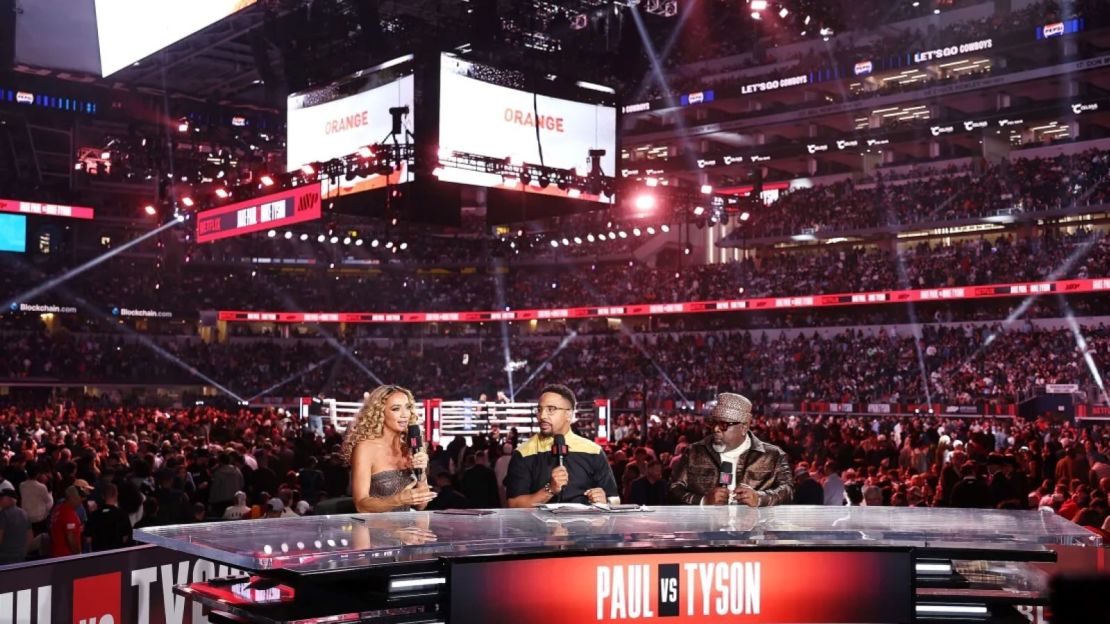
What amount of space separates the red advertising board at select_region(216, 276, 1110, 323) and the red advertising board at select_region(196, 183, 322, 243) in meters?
21.8

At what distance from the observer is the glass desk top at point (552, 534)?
3551 millimetres

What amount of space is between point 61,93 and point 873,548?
32940 mm

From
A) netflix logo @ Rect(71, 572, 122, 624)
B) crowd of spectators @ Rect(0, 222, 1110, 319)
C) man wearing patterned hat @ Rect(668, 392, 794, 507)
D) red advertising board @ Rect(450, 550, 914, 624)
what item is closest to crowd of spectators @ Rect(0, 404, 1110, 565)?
netflix logo @ Rect(71, 572, 122, 624)

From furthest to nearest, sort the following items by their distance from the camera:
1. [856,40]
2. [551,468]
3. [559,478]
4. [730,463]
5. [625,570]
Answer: [856,40], [730,463], [551,468], [559,478], [625,570]

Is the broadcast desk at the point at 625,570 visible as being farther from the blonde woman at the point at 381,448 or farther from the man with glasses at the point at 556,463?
the man with glasses at the point at 556,463

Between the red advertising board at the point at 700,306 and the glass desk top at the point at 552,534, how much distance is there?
30.2 m

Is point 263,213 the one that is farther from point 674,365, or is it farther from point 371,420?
point 674,365

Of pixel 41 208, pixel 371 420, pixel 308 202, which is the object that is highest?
pixel 41 208

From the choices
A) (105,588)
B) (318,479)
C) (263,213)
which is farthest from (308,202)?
(105,588)

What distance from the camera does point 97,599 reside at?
215 inches

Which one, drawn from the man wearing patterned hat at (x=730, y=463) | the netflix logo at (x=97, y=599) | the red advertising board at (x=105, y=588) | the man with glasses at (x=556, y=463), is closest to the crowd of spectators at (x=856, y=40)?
the man wearing patterned hat at (x=730, y=463)

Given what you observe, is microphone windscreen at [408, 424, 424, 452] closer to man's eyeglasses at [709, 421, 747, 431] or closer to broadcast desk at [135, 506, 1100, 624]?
broadcast desk at [135, 506, 1100, 624]

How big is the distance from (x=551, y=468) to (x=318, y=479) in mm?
6538

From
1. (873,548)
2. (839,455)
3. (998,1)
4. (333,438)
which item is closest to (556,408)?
(873,548)
